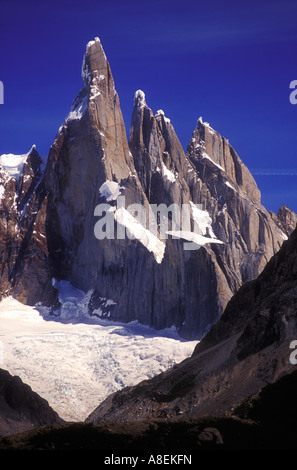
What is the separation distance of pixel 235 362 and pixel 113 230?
306 ft

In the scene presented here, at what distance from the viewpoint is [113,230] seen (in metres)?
176

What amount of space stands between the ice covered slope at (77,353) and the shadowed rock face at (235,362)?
29796mm

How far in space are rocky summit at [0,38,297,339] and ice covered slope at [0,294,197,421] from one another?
402 centimetres

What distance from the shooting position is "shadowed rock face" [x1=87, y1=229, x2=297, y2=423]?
77562mm

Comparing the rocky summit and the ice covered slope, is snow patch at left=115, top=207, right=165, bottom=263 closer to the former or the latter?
the rocky summit

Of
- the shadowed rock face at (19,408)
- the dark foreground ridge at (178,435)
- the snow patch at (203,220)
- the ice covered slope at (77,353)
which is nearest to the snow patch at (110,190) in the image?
the snow patch at (203,220)

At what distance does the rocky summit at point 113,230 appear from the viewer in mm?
169000

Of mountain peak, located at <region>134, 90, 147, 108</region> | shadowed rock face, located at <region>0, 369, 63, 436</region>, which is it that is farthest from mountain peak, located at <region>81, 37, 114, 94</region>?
shadowed rock face, located at <region>0, 369, 63, 436</region>

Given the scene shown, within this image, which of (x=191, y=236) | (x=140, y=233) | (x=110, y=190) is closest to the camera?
(x=191, y=236)

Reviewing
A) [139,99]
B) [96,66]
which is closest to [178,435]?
[96,66]

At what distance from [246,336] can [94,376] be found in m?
58.1

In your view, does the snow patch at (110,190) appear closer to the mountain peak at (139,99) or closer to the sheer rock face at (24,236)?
the sheer rock face at (24,236)

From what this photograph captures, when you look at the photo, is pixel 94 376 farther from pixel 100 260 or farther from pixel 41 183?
pixel 41 183

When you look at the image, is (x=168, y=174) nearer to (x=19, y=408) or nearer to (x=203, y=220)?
(x=203, y=220)
